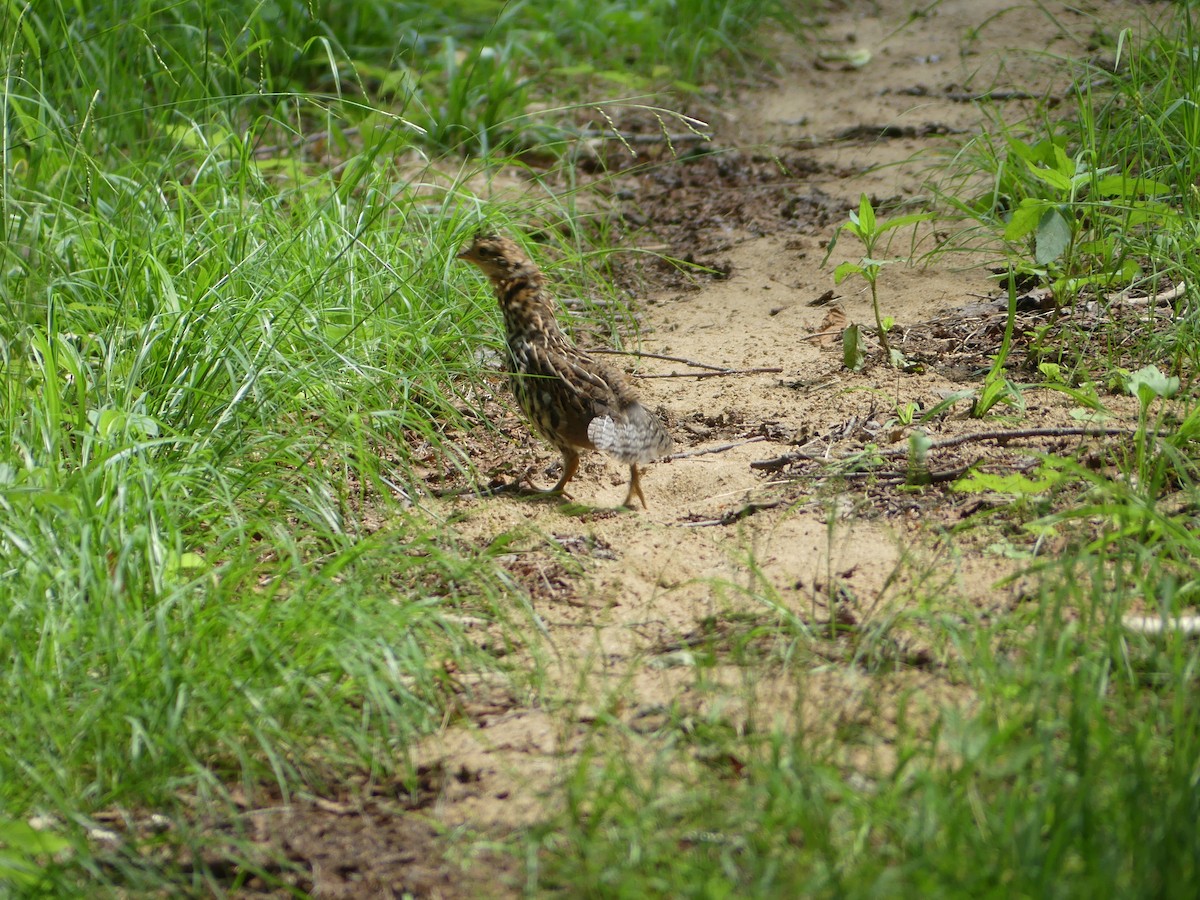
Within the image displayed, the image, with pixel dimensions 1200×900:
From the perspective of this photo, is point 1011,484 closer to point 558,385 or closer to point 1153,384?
point 1153,384

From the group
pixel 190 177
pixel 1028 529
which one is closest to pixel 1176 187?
pixel 1028 529

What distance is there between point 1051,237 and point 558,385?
2041mm

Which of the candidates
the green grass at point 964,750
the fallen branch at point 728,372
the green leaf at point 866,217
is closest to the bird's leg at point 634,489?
the green grass at point 964,750

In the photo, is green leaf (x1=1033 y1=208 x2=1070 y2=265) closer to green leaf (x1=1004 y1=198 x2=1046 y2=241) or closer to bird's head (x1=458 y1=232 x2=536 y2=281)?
green leaf (x1=1004 y1=198 x2=1046 y2=241)

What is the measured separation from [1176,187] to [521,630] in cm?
373

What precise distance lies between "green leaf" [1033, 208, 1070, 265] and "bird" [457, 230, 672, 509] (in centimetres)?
169

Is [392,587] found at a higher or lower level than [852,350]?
lower

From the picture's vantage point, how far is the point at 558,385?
Result: 4527 mm

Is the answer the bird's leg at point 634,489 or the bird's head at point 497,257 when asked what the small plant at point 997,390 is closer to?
the bird's leg at point 634,489

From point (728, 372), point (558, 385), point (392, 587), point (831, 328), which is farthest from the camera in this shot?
point (831, 328)

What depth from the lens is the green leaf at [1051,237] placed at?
4.79 m

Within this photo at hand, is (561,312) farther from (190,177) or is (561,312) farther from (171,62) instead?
(171,62)

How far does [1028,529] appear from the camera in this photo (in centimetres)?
368

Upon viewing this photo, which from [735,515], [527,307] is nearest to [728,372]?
[527,307]
